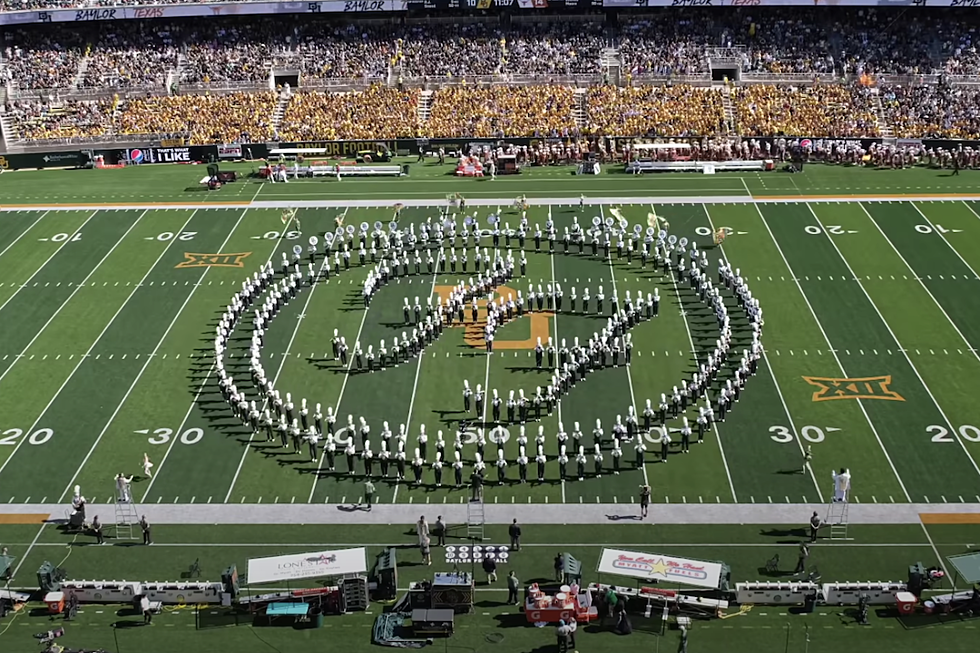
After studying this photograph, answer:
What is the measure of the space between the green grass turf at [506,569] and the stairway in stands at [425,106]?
116 feet

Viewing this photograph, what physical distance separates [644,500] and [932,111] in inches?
1488

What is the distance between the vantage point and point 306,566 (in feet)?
74.5

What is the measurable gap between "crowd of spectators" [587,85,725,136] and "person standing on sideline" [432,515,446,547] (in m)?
33.7

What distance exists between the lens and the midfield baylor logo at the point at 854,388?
1203 inches

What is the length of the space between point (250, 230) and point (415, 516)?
21.4 m

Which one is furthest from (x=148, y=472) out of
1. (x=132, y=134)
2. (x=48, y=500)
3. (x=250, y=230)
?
(x=132, y=134)

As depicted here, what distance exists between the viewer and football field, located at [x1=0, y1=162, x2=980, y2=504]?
2744cm

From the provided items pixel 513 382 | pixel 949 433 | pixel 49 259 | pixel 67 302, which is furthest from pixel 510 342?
pixel 49 259

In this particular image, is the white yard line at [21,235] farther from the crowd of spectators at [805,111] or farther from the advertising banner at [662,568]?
the crowd of spectators at [805,111]

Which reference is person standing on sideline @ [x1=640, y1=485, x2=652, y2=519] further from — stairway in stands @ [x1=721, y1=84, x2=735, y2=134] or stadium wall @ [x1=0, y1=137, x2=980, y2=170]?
stairway in stands @ [x1=721, y1=84, x2=735, y2=134]

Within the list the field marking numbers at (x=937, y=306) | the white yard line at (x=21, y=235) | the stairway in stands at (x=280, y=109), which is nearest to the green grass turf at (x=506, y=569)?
the field marking numbers at (x=937, y=306)

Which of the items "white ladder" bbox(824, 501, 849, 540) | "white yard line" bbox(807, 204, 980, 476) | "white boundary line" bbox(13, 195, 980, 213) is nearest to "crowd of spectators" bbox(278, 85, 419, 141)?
"white boundary line" bbox(13, 195, 980, 213)

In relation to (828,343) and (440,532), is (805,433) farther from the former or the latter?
(440,532)

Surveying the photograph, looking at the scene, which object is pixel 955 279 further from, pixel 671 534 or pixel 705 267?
pixel 671 534
